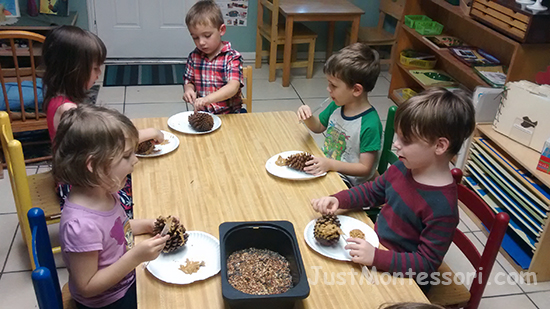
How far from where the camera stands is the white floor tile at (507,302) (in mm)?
1920

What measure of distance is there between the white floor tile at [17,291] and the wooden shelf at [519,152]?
2117 mm

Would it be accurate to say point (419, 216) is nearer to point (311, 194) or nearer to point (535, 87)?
point (311, 194)

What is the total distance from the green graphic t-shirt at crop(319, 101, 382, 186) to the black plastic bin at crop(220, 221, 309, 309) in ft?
2.17

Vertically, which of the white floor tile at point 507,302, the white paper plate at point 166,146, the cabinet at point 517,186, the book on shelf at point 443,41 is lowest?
the white floor tile at point 507,302

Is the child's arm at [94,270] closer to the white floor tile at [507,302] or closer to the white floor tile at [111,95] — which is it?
the white floor tile at [507,302]

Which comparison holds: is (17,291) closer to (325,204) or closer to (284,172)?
(284,172)

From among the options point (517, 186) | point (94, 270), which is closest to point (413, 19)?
point (517, 186)

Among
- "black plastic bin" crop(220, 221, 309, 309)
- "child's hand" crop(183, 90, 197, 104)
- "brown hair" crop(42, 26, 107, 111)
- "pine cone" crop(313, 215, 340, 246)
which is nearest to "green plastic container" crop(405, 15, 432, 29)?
"child's hand" crop(183, 90, 197, 104)

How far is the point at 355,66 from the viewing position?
5.26ft

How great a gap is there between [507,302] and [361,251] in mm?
1198

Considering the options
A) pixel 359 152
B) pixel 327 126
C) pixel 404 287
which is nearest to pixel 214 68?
pixel 327 126

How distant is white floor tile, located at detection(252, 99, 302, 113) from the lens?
3.50 metres

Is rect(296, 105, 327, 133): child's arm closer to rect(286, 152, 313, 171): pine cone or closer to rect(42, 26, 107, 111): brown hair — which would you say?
rect(286, 152, 313, 171): pine cone

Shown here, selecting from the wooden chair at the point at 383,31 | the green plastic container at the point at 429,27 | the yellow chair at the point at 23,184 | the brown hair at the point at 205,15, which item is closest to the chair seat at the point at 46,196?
the yellow chair at the point at 23,184
